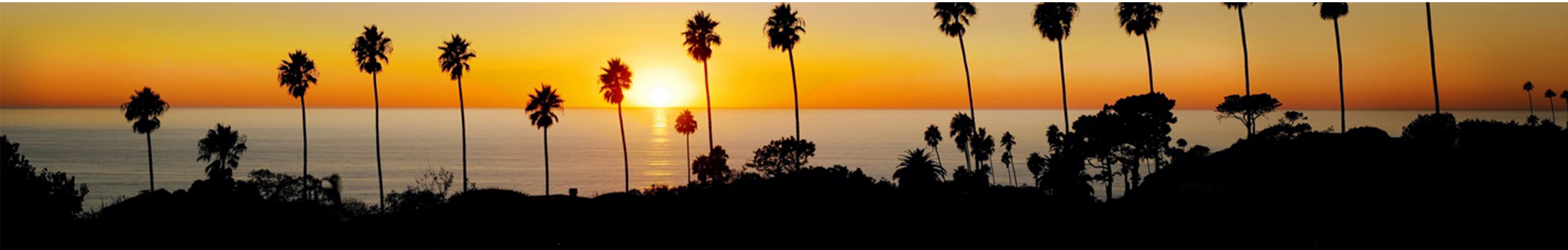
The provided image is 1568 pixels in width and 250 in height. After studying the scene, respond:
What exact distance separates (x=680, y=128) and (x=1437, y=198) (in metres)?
93.0

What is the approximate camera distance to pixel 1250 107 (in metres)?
106

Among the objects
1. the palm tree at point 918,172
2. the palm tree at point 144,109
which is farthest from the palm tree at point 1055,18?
the palm tree at point 144,109

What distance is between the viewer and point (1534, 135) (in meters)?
57.9

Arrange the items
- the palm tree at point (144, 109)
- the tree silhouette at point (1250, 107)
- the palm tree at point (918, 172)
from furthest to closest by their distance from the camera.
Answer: the tree silhouette at point (1250, 107)
the palm tree at point (144, 109)
the palm tree at point (918, 172)

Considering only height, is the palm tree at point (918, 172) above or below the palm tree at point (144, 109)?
below

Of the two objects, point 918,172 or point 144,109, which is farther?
point 144,109

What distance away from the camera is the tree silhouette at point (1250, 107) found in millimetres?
104188

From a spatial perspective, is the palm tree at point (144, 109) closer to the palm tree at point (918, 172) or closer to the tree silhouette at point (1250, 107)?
the palm tree at point (918, 172)

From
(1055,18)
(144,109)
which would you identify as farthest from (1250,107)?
(144,109)

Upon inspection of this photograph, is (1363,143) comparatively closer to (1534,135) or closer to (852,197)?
(1534,135)

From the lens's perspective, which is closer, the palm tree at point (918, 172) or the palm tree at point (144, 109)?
the palm tree at point (918, 172)

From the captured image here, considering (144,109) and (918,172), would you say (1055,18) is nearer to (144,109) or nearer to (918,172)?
(918,172)

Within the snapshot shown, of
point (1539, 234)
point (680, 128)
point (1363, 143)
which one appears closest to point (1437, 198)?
point (1539, 234)

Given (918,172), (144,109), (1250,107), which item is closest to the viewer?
(918,172)
